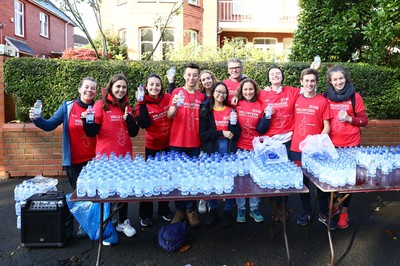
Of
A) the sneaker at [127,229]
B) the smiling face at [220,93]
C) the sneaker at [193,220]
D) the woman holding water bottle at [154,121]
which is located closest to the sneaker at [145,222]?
the woman holding water bottle at [154,121]

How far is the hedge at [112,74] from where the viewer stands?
6.58 metres

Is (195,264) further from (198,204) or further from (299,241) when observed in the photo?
(198,204)

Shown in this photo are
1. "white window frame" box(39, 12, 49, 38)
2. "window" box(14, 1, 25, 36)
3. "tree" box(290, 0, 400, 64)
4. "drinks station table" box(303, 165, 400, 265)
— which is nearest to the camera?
"drinks station table" box(303, 165, 400, 265)

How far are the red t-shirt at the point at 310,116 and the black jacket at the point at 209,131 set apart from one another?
0.79 meters

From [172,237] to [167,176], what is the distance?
0.95m

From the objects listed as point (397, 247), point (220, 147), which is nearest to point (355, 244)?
point (397, 247)

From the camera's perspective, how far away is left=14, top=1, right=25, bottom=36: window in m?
19.4

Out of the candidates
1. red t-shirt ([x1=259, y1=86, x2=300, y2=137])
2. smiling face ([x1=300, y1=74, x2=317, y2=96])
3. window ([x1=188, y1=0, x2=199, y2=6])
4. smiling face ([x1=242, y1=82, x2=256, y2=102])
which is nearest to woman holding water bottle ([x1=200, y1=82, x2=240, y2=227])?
smiling face ([x1=242, y1=82, x2=256, y2=102])

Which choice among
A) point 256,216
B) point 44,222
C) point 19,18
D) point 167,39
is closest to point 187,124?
point 256,216

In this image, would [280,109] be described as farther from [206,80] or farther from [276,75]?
[206,80]

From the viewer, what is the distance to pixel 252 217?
4781 mm

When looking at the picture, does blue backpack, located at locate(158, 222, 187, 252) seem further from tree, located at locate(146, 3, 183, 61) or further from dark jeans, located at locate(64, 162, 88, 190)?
tree, located at locate(146, 3, 183, 61)

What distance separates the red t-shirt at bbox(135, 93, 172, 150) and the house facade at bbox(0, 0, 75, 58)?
43.8 ft

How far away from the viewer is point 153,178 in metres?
3.18
